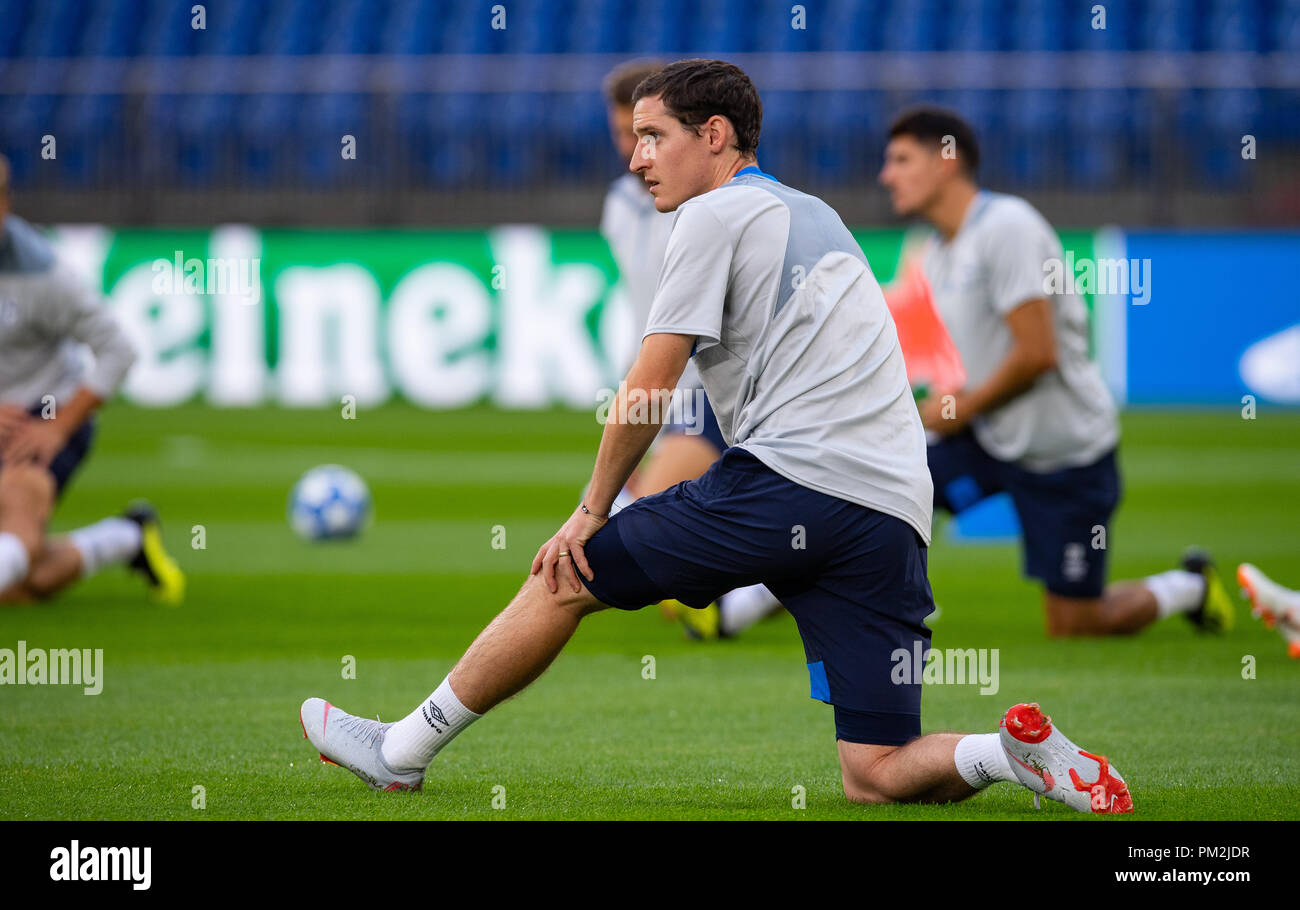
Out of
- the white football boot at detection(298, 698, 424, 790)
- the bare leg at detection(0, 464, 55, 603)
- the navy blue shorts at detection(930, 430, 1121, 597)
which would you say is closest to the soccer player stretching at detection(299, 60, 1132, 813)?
the white football boot at detection(298, 698, 424, 790)

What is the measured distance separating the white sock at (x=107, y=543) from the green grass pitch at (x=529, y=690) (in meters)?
0.25

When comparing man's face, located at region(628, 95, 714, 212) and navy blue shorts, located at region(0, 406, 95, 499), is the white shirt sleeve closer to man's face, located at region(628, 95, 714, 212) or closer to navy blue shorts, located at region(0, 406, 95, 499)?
navy blue shorts, located at region(0, 406, 95, 499)

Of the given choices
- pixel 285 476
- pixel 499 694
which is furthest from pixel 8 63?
pixel 499 694

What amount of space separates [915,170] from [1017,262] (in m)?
0.62

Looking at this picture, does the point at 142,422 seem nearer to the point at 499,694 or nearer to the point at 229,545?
the point at 229,545

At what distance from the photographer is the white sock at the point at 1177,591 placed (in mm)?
7750

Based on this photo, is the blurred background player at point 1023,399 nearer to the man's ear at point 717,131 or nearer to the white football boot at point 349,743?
the man's ear at point 717,131

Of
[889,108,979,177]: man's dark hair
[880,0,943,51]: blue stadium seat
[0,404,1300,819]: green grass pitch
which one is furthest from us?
[880,0,943,51]: blue stadium seat

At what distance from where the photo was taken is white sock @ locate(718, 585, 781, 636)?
7.67 meters

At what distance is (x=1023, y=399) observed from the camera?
24.9 ft

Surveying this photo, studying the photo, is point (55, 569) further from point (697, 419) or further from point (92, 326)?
point (697, 419)

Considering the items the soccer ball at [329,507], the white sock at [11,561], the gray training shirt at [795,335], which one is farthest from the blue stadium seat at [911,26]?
the gray training shirt at [795,335]

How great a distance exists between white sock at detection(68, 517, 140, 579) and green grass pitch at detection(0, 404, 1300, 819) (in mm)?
248

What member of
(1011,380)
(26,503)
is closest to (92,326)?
(26,503)
